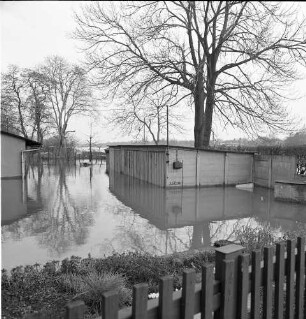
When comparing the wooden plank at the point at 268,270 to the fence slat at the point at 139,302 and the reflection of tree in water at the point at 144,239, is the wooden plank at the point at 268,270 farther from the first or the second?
the reflection of tree in water at the point at 144,239

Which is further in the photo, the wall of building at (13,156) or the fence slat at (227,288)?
the wall of building at (13,156)

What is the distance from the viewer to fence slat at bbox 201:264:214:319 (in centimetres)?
175

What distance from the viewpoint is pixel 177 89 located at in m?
16.8

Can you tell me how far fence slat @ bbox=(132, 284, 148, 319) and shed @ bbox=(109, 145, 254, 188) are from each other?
12582mm

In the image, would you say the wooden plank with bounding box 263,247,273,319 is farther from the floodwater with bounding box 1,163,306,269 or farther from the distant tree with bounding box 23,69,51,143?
the distant tree with bounding box 23,69,51,143

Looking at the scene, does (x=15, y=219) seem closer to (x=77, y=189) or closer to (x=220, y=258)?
(x=77, y=189)

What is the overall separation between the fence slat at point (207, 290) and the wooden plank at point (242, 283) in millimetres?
267

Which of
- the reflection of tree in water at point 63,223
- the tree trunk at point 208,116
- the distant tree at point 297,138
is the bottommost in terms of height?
the reflection of tree in water at point 63,223

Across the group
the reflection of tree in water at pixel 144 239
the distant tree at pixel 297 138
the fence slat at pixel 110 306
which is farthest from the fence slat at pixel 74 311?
the distant tree at pixel 297 138

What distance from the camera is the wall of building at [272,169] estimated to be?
13.7 metres

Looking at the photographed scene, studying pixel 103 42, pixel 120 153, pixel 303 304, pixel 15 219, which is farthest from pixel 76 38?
pixel 303 304

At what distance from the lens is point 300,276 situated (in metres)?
2.37

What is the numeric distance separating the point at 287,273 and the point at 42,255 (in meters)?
4.36

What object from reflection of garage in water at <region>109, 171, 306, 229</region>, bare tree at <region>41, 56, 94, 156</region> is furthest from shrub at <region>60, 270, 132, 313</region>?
bare tree at <region>41, 56, 94, 156</region>
